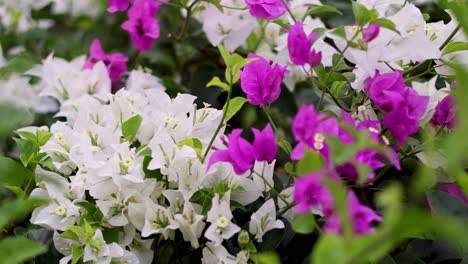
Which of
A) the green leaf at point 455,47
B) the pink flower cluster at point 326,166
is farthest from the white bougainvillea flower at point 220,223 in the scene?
the green leaf at point 455,47

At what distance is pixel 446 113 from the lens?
75cm

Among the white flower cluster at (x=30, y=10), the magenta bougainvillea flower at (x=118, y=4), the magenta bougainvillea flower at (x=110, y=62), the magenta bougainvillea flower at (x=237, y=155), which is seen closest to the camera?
the magenta bougainvillea flower at (x=237, y=155)

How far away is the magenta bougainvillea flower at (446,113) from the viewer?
74 cm

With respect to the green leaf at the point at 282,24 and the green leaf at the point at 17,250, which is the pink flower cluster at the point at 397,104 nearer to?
the green leaf at the point at 282,24

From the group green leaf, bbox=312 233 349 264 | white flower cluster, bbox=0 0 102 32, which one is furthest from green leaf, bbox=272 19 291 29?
white flower cluster, bbox=0 0 102 32

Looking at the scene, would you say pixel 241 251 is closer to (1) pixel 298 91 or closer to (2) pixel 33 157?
(2) pixel 33 157

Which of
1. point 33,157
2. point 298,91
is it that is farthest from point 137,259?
point 298,91

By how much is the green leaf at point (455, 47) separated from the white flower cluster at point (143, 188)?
246 mm

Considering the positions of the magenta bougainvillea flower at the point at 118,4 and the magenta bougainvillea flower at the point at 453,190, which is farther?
the magenta bougainvillea flower at the point at 118,4

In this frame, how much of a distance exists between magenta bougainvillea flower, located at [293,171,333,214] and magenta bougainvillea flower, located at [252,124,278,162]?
116 mm

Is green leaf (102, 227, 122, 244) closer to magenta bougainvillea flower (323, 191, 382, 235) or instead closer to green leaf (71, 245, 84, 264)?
green leaf (71, 245, 84, 264)

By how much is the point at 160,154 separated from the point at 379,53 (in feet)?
0.86

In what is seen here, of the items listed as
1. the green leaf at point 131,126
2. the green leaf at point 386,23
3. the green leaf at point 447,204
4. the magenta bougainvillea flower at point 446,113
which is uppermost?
the green leaf at point 386,23

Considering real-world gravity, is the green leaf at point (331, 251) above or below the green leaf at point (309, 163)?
above
